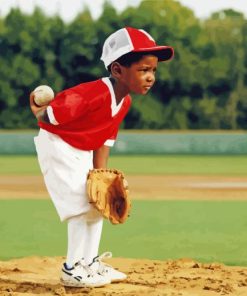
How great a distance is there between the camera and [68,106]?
456 centimetres

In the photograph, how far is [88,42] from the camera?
32.2 m

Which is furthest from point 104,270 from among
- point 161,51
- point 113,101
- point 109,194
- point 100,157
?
point 161,51

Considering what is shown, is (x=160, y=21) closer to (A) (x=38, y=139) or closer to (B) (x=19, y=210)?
(B) (x=19, y=210)

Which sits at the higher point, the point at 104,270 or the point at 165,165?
the point at 165,165

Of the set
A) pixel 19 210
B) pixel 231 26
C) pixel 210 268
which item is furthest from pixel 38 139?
pixel 231 26

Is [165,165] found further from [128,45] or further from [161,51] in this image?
[128,45]

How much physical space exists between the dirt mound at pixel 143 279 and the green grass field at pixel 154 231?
2.20ft

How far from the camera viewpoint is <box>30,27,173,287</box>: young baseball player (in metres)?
4.65

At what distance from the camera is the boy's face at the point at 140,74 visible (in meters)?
4.71

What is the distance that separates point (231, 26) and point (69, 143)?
104ft

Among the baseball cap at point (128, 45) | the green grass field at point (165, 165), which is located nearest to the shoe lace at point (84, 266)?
the baseball cap at point (128, 45)

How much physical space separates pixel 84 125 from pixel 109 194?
0.47m

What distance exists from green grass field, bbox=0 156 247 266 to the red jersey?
226cm

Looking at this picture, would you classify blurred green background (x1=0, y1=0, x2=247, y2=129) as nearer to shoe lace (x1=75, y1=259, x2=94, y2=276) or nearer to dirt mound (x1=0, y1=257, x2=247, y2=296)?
dirt mound (x1=0, y1=257, x2=247, y2=296)
